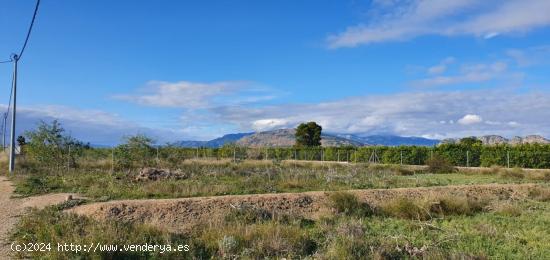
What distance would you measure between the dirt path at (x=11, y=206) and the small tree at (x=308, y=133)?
60964mm

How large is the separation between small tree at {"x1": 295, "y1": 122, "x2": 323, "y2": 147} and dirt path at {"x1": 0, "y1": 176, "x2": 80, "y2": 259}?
61.0m

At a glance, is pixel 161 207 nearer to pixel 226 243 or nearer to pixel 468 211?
pixel 226 243

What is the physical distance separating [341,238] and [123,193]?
9.33 metres

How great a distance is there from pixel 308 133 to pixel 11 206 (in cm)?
6508

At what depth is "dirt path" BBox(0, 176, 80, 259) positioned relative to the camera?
392 inches

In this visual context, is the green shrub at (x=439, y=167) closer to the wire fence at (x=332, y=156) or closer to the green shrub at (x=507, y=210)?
the wire fence at (x=332, y=156)

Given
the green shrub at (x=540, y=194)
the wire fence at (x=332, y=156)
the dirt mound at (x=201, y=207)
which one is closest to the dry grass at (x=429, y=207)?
the dirt mound at (x=201, y=207)

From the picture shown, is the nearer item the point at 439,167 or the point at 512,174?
the point at 512,174

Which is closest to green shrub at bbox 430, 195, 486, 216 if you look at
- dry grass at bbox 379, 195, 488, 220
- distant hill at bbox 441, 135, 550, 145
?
dry grass at bbox 379, 195, 488, 220

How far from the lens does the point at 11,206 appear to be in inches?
573

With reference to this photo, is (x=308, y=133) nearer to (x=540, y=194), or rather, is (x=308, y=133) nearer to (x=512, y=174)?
(x=512, y=174)

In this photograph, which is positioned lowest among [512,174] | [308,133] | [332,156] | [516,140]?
[512,174]

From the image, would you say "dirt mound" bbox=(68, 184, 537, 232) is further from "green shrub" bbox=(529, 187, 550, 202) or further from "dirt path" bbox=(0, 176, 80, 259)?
"green shrub" bbox=(529, 187, 550, 202)

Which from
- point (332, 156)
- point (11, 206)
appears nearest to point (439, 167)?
point (332, 156)
